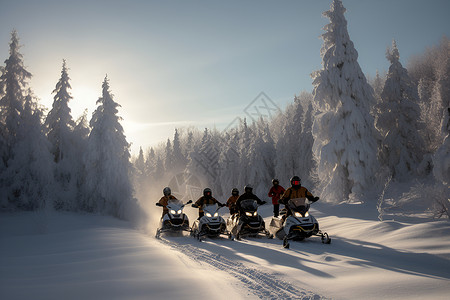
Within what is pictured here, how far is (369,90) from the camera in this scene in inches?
834

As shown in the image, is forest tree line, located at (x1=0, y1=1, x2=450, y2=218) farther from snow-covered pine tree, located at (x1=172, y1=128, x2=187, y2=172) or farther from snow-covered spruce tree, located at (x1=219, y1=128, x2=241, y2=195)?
snow-covered pine tree, located at (x1=172, y1=128, x2=187, y2=172)

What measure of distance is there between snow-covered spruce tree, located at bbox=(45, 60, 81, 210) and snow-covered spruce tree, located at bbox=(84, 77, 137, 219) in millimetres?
2422

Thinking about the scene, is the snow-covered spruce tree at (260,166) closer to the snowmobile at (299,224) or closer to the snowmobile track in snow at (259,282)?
the snowmobile at (299,224)

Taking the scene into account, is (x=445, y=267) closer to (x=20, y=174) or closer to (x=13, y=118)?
(x=20, y=174)

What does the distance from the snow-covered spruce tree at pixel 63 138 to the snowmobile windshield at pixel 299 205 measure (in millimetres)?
22630

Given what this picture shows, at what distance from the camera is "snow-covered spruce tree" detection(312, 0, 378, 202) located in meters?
20.3

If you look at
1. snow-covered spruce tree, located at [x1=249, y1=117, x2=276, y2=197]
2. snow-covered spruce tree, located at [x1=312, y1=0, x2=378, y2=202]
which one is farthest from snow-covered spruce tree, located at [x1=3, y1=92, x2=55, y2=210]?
snow-covered spruce tree, located at [x1=249, y1=117, x2=276, y2=197]

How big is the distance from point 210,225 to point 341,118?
14.3m

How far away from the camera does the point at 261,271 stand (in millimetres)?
5730

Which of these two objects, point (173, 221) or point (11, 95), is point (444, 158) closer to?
point (173, 221)

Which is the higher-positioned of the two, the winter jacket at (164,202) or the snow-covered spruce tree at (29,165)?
the snow-covered spruce tree at (29,165)

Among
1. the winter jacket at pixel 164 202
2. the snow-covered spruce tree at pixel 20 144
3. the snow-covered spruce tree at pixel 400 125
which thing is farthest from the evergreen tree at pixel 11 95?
the snow-covered spruce tree at pixel 400 125

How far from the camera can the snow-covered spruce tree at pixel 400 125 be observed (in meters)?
23.7

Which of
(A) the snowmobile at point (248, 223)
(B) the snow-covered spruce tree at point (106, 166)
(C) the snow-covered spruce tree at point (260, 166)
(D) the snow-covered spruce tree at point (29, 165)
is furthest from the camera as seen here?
(C) the snow-covered spruce tree at point (260, 166)
